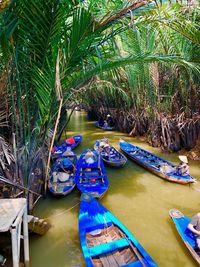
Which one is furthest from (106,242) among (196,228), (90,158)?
(90,158)

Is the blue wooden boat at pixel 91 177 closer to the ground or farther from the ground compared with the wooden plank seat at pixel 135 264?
farther from the ground

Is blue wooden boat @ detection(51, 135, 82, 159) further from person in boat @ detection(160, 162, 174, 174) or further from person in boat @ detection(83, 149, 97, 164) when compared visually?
person in boat @ detection(160, 162, 174, 174)

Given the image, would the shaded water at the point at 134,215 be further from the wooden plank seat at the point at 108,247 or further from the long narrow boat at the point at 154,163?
the wooden plank seat at the point at 108,247

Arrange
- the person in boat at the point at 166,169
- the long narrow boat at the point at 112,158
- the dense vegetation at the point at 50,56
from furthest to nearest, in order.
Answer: the long narrow boat at the point at 112,158 < the person in boat at the point at 166,169 < the dense vegetation at the point at 50,56

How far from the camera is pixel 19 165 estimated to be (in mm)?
4742

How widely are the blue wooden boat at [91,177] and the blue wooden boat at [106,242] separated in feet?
3.35

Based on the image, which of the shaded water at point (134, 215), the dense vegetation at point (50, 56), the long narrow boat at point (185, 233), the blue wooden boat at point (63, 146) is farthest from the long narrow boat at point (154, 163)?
the dense vegetation at point (50, 56)

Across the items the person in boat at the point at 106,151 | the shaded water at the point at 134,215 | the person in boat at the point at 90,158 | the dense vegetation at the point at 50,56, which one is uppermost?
the dense vegetation at the point at 50,56

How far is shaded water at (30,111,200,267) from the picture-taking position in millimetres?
4164

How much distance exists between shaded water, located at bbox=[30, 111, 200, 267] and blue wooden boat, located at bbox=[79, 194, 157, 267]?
386 millimetres

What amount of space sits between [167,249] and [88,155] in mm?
4775

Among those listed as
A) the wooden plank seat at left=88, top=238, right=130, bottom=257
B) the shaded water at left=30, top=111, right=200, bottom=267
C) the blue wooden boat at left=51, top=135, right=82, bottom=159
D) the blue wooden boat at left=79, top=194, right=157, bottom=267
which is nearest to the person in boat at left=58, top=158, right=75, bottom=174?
the shaded water at left=30, top=111, right=200, bottom=267

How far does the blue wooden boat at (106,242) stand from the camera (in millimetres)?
3674

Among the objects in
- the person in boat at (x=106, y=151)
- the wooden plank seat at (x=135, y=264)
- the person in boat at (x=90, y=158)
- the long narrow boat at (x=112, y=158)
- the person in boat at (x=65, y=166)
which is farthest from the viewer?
the person in boat at (x=106, y=151)
